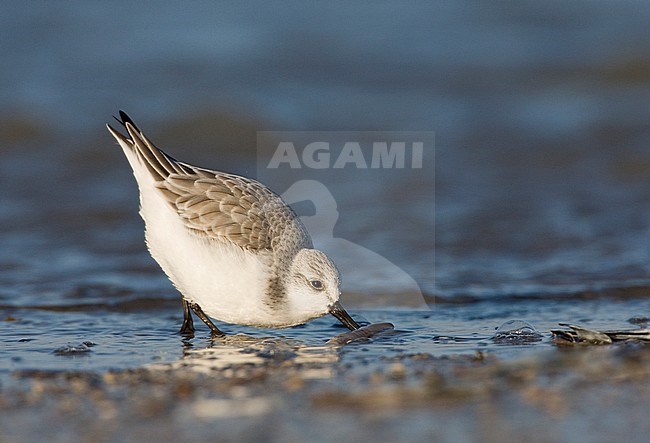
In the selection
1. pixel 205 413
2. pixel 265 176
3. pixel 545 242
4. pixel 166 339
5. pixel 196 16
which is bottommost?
pixel 205 413

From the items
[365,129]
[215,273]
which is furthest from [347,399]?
[365,129]

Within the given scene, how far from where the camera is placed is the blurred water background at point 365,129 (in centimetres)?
777

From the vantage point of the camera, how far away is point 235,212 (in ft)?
21.3

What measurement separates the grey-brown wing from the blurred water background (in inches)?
31.4

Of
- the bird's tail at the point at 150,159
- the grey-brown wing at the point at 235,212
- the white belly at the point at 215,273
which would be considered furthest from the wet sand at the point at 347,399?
the bird's tail at the point at 150,159

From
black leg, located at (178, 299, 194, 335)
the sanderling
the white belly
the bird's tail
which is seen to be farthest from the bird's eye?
the bird's tail

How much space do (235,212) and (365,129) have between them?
682 centimetres

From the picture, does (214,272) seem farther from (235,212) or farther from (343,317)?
(343,317)

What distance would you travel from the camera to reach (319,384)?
5035 mm

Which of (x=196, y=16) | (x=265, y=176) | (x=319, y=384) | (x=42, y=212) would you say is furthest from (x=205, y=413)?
(x=196, y=16)

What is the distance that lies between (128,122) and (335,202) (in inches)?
163

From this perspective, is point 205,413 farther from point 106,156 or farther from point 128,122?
point 106,156

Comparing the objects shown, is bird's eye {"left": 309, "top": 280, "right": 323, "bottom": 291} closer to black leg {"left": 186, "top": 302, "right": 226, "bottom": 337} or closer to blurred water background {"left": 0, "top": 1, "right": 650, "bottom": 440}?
blurred water background {"left": 0, "top": 1, "right": 650, "bottom": 440}

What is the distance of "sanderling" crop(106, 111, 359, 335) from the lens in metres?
6.24
